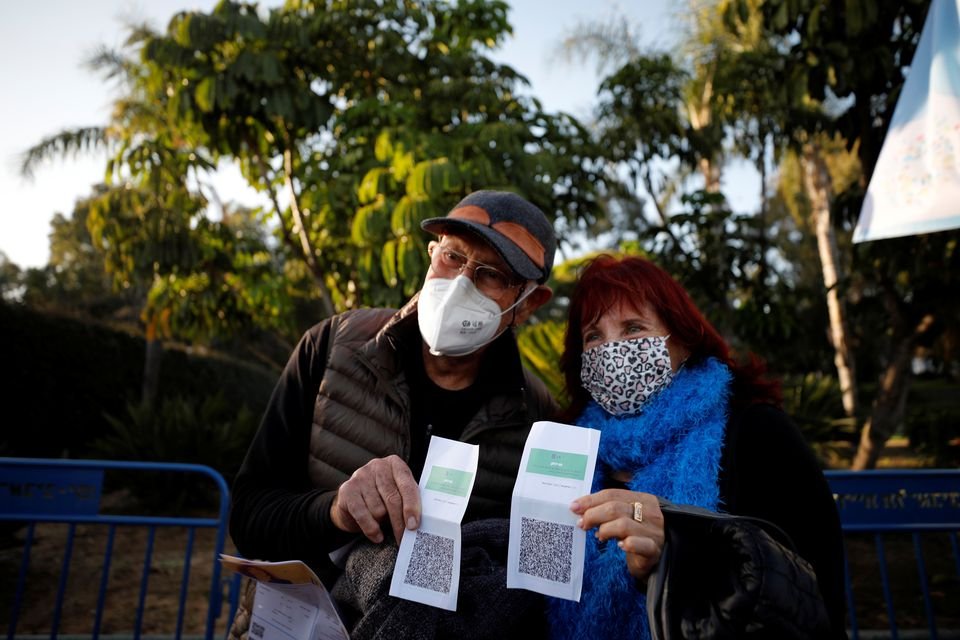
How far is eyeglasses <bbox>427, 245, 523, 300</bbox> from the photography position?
197 centimetres

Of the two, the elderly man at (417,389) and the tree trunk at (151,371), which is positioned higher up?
the tree trunk at (151,371)

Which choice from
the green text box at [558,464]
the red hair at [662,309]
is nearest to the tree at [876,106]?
the red hair at [662,309]

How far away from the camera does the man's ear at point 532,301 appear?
2088mm

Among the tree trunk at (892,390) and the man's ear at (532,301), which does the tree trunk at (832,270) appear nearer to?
the tree trunk at (892,390)

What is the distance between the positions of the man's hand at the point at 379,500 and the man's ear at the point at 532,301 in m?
0.72

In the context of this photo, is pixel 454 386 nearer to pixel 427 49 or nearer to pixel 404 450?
pixel 404 450

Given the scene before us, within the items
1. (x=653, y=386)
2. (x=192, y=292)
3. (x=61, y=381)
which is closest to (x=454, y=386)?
(x=653, y=386)

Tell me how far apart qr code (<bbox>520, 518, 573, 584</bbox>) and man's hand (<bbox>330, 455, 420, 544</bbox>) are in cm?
23

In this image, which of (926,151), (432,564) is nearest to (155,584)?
(432,564)

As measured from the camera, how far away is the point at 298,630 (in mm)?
1598

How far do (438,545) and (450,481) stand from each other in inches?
5.1

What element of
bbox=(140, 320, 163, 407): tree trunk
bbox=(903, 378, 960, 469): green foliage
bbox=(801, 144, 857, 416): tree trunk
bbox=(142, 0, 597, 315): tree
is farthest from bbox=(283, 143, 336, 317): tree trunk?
bbox=(801, 144, 857, 416): tree trunk

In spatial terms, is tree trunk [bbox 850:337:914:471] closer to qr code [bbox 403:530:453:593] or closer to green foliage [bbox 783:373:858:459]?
green foliage [bbox 783:373:858:459]

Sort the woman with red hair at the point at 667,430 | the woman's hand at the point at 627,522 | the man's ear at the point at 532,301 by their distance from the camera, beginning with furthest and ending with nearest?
the man's ear at the point at 532,301, the woman with red hair at the point at 667,430, the woman's hand at the point at 627,522
